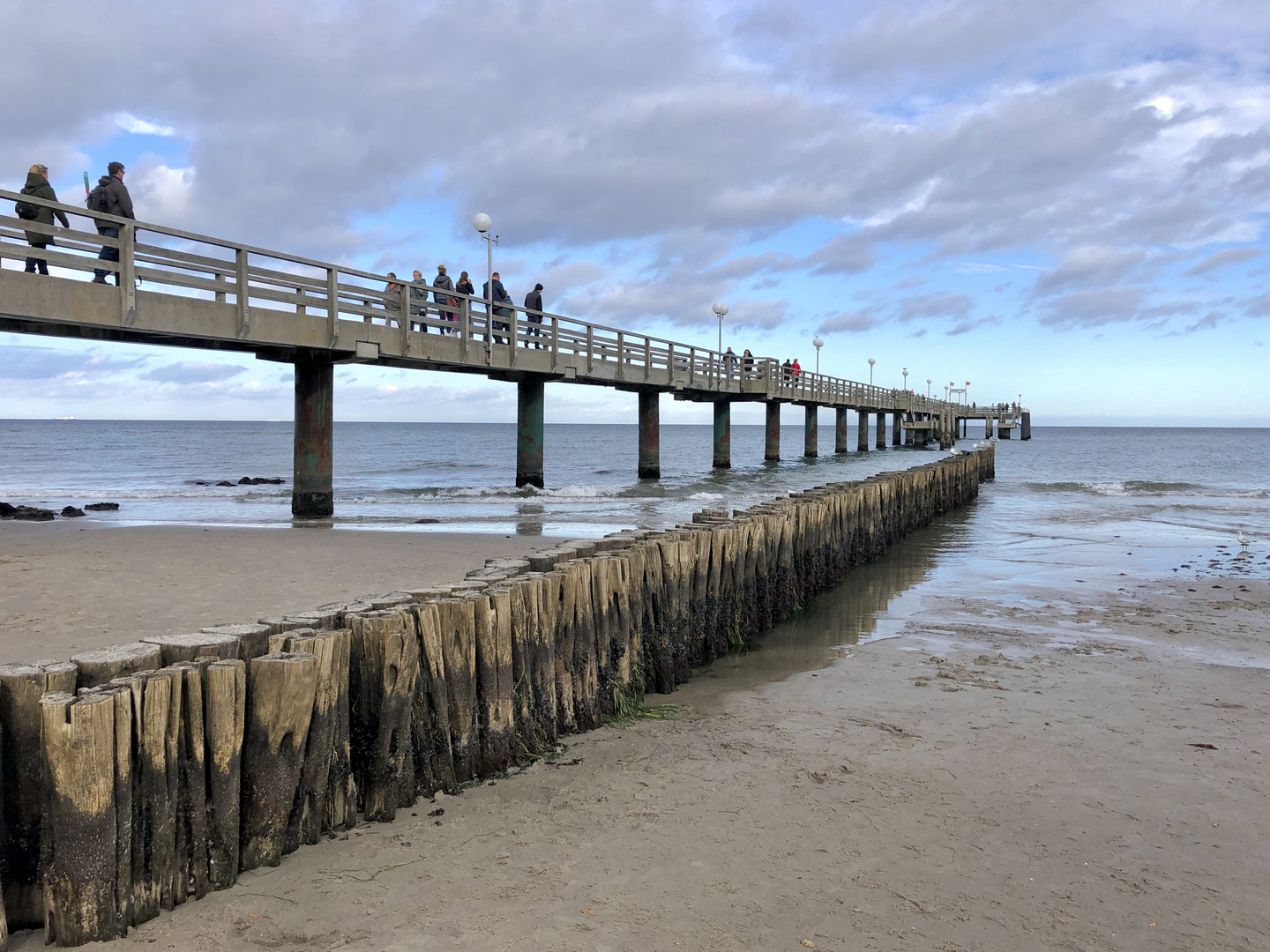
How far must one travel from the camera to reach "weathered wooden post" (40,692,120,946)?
10.1ft

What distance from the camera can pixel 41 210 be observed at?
11.4 meters

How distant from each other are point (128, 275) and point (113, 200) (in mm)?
1170

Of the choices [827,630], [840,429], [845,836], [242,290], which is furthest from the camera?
[840,429]

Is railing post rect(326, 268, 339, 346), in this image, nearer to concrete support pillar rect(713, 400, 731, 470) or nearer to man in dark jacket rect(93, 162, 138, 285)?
man in dark jacket rect(93, 162, 138, 285)

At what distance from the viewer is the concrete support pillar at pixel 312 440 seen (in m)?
16.8

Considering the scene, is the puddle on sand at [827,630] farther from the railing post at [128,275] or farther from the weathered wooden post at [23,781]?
the railing post at [128,275]

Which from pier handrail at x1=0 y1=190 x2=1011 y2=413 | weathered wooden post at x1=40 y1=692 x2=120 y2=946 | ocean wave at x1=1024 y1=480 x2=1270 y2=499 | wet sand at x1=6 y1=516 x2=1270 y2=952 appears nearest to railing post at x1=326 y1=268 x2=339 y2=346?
pier handrail at x1=0 y1=190 x2=1011 y2=413

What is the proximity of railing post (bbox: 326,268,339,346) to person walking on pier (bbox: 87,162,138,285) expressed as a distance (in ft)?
11.6

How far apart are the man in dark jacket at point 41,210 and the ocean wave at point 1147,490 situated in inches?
1153

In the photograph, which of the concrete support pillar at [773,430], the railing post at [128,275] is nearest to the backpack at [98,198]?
the railing post at [128,275]

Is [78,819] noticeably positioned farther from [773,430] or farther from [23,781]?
[773,430]

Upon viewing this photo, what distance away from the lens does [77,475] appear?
38.9 meters

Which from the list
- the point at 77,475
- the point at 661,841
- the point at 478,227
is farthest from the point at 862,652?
the point at 77,475

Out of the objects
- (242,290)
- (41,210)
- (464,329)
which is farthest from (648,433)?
(41,210)
